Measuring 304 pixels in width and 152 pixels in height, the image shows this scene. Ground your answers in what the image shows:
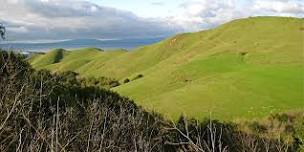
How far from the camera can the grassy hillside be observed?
248 ft

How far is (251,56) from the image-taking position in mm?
110000

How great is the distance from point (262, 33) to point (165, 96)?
179 feet

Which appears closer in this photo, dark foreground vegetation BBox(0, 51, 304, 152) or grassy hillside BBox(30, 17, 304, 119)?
dark foreground vegetation BBox(0, 51, 304, 152)

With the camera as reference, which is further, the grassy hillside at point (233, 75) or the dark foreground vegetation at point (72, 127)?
the grassy hillside at point (233, 75)

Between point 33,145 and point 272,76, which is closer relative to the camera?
point 33,145

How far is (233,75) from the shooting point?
92.6 meters

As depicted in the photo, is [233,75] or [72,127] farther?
[233,75]

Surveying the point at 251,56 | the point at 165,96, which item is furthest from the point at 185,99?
the point at 251,56

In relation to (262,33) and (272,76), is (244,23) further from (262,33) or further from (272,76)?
(272,76)

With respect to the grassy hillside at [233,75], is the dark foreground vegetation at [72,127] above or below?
above

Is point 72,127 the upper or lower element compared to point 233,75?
upper

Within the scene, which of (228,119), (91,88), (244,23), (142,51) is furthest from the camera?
(142,51)

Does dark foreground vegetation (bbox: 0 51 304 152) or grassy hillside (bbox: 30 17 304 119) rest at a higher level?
dark foreground vegetation (bbox: 0 51 304 152)

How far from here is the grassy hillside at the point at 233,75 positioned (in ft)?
248
